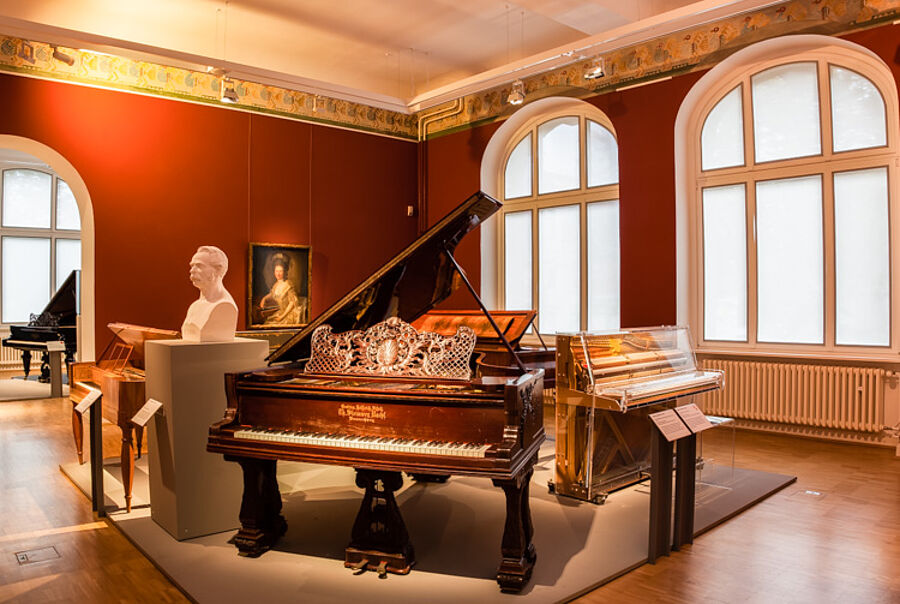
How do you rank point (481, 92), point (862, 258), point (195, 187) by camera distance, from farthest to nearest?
point (481, 92) → point (195, 187) → point (862, 258)

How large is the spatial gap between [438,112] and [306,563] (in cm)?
759

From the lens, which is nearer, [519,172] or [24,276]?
[519,172]

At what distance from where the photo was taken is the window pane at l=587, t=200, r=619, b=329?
816 cm

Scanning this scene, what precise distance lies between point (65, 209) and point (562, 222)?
9.16 meters

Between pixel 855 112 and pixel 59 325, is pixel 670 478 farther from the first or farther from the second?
pixel 59 325

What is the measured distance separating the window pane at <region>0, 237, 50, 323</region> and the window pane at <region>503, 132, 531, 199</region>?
851cm

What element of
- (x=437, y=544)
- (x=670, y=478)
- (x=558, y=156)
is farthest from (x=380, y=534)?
(x=558, y=156)

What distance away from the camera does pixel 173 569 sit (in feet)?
10.8

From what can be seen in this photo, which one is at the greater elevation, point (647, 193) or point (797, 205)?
point (647, 193)

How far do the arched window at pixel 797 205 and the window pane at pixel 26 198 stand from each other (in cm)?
1093

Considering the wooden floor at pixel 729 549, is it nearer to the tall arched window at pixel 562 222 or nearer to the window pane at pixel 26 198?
the tall arched window at pixel 562 222

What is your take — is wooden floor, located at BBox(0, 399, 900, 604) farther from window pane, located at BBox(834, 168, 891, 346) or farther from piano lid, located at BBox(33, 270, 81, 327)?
piano lid, located at BBox(33, 270, 81, 327)

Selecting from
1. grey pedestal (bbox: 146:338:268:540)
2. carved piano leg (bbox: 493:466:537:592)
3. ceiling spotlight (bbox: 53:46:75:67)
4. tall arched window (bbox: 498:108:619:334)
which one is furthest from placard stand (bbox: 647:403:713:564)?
ceiling spotlight (bbox: 53:46:75:67)

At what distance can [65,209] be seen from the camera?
40.2 ft
